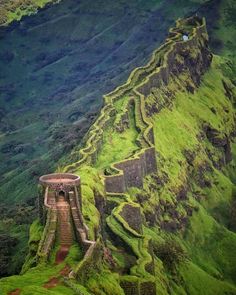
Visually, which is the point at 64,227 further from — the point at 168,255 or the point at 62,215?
the point at 168,255

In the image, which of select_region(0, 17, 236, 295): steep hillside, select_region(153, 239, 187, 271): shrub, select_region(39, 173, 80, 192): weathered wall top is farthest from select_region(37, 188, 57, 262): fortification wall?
select_region(153, 239, 187, 271): shrub

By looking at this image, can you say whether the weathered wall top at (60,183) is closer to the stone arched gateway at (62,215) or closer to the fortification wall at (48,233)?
the stone arched gateway at (62,215)

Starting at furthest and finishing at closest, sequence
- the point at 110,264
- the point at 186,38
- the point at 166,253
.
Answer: the point at 186,38, the point at 166,253, the point at 110,264

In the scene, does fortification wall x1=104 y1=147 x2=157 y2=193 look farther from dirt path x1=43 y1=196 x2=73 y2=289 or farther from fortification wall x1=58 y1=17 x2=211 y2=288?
dirt path x1=43 y1=196 x2=73 y2=289

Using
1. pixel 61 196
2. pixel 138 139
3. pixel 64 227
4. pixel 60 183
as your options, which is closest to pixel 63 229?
pixel 64 227

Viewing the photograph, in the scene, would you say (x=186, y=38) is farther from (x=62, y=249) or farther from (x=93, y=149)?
(x=62, y=249)

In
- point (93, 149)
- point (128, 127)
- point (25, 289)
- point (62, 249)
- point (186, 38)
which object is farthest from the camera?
point (186, 38)

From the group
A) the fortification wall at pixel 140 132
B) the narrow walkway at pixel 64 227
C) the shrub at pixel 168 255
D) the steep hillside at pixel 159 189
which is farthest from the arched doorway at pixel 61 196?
the shrub at pixel 168 255

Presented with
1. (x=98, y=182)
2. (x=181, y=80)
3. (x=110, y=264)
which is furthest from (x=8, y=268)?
(x=181, y=80)
